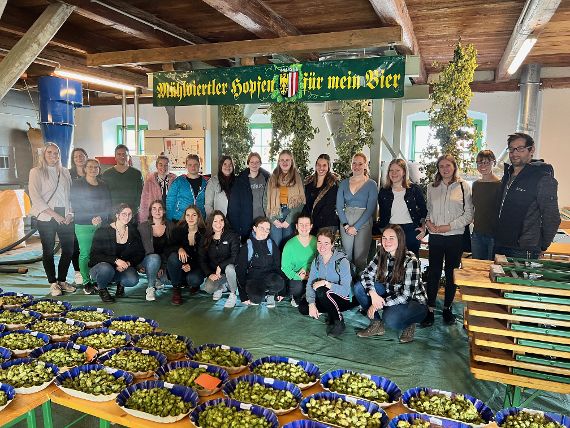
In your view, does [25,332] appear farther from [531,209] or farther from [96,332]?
[531,209]

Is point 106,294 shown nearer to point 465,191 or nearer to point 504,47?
point 465,191

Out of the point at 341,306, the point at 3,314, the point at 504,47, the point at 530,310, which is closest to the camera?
the point at 530,310

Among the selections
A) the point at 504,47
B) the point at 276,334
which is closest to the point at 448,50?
the point at 504,47

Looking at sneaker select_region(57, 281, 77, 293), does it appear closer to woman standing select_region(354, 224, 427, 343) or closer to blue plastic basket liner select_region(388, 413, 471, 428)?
woman standing select_region(354, 224, 427, 343)

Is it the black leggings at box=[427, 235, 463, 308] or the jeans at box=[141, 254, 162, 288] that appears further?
the jeans at box=[141, 254, 162, 288]

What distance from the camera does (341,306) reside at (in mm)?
4262

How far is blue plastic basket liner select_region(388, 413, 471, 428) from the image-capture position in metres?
2.06

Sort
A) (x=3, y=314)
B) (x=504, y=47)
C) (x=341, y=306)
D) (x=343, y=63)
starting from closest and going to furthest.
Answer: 1. (x=3, y=314)
2. (x=341, y=306)
3. (x=343, y=63)
4. (x=504, y=47)

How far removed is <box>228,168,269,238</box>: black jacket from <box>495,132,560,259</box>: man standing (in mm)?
2608

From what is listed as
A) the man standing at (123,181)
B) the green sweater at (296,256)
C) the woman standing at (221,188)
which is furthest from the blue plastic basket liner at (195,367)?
the man standing at (123,181)

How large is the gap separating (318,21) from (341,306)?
310 centimetres

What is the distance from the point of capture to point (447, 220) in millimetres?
4445

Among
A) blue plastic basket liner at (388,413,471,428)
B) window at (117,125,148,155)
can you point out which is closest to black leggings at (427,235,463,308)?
blue plastic basket liner at (388,413,471,428)

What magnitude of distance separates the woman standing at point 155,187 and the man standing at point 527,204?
3.93 m
